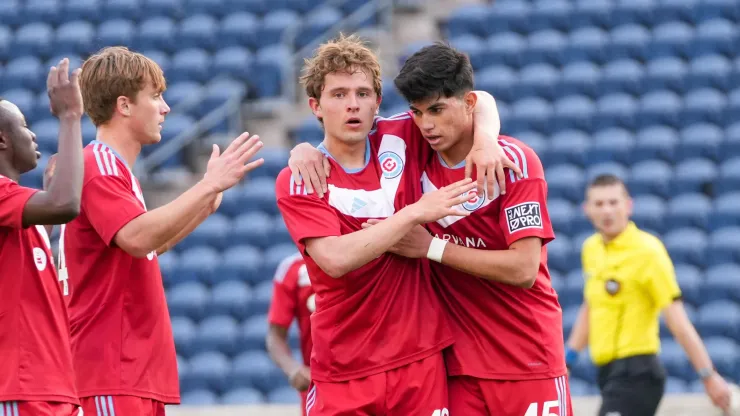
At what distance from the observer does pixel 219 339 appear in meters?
11.0

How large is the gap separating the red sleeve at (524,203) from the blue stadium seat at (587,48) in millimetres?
8256

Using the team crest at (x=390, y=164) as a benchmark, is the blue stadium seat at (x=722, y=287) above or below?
below

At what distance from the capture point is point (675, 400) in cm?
852

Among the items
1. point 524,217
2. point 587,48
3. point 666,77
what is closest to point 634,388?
point 524,217

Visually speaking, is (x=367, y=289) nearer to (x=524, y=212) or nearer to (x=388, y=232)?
(x=388, y=232)

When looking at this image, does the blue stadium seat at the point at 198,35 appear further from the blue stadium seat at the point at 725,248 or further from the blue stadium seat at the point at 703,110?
the blue stadium seat at the point at 725,248

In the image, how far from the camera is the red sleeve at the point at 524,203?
15.3 ft

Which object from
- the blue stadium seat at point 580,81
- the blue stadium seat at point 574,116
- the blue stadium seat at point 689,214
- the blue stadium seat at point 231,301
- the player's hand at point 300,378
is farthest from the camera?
the blue stadium seat at point 580,81

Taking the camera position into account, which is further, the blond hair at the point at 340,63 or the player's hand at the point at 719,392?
the player's hand at the point at 719,392

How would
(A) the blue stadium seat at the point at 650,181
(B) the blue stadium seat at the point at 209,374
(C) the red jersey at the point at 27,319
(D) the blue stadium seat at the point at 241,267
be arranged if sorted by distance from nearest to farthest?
(C) the red jersey at the point at 27,319 → (B) the blue stadium seat at the point at 209,374 → (A) the blue stadium seat at the point at 650,181 → (D) the blue stadium seat at the point at 241,267

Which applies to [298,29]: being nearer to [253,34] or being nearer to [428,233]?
[253,34]

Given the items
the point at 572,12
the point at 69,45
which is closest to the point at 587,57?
the point at 572,12

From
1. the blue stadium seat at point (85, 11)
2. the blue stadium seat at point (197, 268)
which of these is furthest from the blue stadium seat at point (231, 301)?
the blue stadium seat at point (85, 11)

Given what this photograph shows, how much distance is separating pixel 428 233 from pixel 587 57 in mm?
8609
